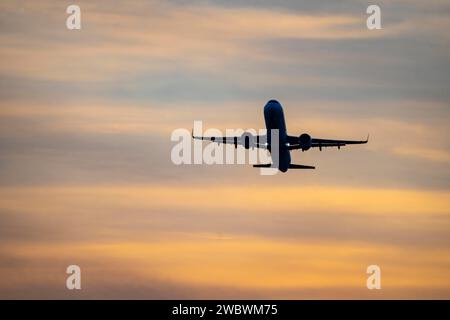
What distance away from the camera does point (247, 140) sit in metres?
164

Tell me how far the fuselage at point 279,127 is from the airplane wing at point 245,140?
146 cm

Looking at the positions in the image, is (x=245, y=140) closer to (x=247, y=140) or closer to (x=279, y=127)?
(x=247, y=140)

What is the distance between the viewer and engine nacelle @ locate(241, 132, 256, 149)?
162 metres

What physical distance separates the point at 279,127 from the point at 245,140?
342 inches

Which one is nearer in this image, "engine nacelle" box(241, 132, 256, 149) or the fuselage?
"engine nacelle" box(241, 132, 256, 149)

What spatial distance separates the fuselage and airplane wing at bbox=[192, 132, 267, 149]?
1.46 m

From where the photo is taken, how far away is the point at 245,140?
16338 cm

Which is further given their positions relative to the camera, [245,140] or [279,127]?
[279,127]

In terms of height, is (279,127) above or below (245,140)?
above

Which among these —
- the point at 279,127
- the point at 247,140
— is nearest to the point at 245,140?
the point at 247,140

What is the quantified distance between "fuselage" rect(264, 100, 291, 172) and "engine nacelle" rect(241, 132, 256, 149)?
399cm
